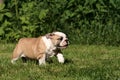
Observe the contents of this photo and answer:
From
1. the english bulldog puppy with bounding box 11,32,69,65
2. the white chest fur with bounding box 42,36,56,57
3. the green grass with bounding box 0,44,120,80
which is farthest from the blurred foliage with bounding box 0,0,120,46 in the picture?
the white chest fur with bounding box 42,36,56,57

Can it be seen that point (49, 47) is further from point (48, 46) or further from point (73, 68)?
point (73, 68)

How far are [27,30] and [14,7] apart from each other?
0.91 meters

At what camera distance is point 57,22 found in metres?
12.2

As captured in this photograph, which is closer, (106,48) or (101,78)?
(101,78)

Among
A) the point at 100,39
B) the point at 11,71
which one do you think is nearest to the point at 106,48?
the point at 100,39

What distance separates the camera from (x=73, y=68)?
25.3 ft

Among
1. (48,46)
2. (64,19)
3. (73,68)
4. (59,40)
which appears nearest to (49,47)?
(48,46)

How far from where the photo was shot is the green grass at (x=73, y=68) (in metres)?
7.03

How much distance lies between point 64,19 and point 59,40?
4.12m

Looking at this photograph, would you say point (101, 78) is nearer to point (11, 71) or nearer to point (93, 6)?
point (11, 71)

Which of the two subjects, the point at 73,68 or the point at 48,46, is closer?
the point at 73,68

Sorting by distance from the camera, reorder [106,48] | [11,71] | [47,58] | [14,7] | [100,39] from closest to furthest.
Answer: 1. [11,71]
2. [47,58]
3. [106,48]
4. [100,39]
5. [14,7]

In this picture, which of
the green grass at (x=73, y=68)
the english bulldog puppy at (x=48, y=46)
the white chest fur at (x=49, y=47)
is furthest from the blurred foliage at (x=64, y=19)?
the white chest fur at (x=49, y=47)

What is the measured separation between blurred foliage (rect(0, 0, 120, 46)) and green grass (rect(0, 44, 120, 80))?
1.79m
